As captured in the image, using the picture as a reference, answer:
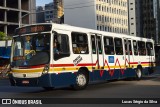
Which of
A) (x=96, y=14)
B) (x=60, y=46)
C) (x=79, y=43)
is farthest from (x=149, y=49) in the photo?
(x=96, y=14)

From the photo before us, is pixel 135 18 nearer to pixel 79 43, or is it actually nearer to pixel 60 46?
pixel 79 43

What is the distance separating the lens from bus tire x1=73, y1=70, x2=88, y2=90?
689 inches

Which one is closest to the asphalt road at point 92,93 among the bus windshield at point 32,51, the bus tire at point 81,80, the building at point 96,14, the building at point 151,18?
the bus tire at point 81,80

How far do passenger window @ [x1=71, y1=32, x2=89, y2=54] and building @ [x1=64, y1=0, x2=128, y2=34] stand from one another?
10058cm

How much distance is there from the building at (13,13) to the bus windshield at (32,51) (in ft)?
221

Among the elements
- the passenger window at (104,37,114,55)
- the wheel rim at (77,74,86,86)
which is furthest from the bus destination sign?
the passenger window at (104,37,114,55)

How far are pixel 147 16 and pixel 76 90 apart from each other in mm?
149609

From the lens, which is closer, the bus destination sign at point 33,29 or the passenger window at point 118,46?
the bus destination sign at point 33,29

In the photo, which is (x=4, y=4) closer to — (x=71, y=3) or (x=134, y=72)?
(x=71, y=3)

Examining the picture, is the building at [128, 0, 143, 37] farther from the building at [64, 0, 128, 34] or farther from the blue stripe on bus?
the blue stripe on bus

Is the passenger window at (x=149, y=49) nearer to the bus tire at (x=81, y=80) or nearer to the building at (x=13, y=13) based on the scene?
the bus tire at (x=81, y=80)

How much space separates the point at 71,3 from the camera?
128 metres

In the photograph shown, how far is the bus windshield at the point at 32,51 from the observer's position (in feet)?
51.7

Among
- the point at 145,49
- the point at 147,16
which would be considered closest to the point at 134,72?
the point at 145,49
